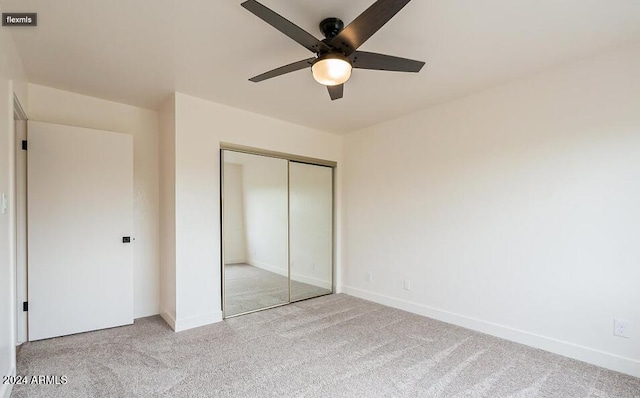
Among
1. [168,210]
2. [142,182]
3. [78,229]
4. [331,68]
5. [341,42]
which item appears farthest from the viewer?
[142,182]

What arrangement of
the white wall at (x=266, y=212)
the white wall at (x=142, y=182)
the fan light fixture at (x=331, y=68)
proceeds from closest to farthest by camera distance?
the fan light fixture at (x=331, y=68)
the white wall at (x=142, y=182)
the white wall at (x=266, y=212)

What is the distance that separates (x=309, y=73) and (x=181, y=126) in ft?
4.82

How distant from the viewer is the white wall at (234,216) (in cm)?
345

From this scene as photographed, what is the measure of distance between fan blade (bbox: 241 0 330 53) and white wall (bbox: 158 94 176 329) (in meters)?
1.97

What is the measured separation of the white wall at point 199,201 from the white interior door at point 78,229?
2.10 ft

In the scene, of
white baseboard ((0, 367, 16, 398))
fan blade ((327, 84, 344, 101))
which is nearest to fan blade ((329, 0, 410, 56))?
fan blade ((327, 84, 344, 101))

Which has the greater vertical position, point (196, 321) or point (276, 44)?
point (276, 44)

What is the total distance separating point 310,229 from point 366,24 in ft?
10.1

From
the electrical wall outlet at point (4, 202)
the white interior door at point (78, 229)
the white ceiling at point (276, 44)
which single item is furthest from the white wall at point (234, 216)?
the electrical wall outlet at point (4, 202)

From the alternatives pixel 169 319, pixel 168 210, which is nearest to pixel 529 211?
pixel 168 210

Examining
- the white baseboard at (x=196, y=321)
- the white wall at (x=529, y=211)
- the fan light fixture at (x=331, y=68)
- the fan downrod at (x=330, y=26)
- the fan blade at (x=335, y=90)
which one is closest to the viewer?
the fan light fixture at (x=331, y=68)

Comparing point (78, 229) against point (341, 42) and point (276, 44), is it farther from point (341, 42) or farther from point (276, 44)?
point (341, 42)

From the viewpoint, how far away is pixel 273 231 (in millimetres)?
3922

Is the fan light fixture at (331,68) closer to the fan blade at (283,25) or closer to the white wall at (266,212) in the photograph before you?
the fan blade at (283,25)
